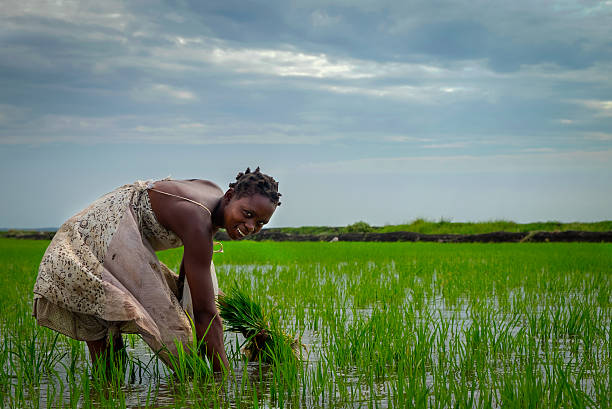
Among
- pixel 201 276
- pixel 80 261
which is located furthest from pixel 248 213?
pixel 80 261

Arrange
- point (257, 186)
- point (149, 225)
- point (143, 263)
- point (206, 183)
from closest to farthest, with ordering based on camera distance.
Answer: point (257, 186)
point (143, 263)
point (149, 225)
point (206, 183)

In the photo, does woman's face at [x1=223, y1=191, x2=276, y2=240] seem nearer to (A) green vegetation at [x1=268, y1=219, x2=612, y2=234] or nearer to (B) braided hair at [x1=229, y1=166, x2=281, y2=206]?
(B) braided hair at [x1=229, y1=166, x2=281, y2=206]

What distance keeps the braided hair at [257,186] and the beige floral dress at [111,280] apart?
525 millimetres

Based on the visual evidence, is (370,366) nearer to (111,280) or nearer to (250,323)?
(250,323)

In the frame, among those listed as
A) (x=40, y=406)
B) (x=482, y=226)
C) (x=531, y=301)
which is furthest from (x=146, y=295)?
(x=482, y=226)

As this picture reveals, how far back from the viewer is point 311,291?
638 centimetres

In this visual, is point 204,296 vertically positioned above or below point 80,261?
below

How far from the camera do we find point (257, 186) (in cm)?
287

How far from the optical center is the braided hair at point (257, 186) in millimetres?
2869

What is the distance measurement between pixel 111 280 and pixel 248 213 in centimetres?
79

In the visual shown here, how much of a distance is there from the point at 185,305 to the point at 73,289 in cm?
61

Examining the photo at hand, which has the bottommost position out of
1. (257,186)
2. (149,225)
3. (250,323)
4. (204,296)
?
(250,323)

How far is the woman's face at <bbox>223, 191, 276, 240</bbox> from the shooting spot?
9.37ft

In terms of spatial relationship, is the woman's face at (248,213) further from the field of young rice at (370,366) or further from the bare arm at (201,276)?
the field of young rice at (370,366)
